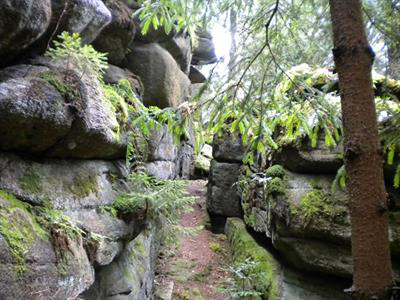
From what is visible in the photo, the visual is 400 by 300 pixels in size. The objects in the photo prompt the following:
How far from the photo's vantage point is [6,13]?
313 centimetres

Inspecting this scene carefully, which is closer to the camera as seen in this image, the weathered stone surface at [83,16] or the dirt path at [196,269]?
the weathered stone surface at [83,16]

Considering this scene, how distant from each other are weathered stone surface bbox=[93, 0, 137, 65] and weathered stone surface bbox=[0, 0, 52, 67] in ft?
9.81

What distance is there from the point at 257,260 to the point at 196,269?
6.33ft

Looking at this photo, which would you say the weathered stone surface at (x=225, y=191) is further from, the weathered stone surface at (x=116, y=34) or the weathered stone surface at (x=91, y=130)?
the weathered stone surface at (x=91, y=130)

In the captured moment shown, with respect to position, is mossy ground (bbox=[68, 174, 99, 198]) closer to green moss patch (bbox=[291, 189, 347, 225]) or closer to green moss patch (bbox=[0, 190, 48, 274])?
green moss patch (bbox=[0, 190, 48, 274])

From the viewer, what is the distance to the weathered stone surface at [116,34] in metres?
6.85

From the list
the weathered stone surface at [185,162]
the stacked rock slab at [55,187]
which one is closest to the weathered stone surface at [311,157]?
the stacked rock slab at [55,187]

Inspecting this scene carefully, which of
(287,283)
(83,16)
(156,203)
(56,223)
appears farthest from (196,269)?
(83,16)

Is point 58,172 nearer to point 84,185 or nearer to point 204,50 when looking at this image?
point 84,185

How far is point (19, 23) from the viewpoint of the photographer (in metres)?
3.33

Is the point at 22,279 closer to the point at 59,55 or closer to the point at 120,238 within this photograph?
the point at 120,238

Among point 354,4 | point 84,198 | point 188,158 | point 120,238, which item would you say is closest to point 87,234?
point 84,198

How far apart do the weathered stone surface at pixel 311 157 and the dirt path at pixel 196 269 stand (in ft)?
7.26

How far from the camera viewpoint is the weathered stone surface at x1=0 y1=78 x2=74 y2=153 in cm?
323
